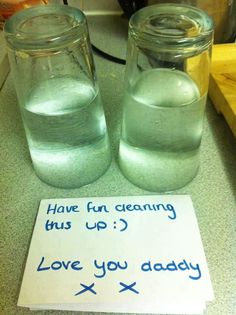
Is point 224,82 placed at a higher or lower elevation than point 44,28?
lower

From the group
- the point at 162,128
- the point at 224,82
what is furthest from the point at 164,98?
the point at 224,82

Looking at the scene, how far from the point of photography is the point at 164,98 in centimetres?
30

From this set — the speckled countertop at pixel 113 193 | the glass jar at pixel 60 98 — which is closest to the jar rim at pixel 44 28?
the glass jar at pixel 60 98

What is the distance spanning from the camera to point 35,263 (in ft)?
0.91

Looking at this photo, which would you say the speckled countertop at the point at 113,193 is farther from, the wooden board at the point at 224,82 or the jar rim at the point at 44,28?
the jar rim at the point at 44,28

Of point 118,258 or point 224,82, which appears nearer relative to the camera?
point 118,258

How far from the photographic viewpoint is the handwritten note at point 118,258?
0.82 ft

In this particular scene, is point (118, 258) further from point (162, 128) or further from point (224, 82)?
point (224, 82)

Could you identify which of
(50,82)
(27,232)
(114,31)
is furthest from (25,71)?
(114,31)

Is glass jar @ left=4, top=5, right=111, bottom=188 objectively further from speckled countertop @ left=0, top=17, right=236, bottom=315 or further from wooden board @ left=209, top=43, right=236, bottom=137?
wooden board @ left=209, top=43, right=236, bottom=137

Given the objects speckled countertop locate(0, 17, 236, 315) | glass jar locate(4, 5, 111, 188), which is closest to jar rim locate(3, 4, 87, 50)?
glass jar locate(4, 5, 111, 188)

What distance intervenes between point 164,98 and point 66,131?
0.32 ft

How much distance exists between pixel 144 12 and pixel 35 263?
0.24 metres

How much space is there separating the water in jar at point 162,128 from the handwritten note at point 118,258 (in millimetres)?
27
